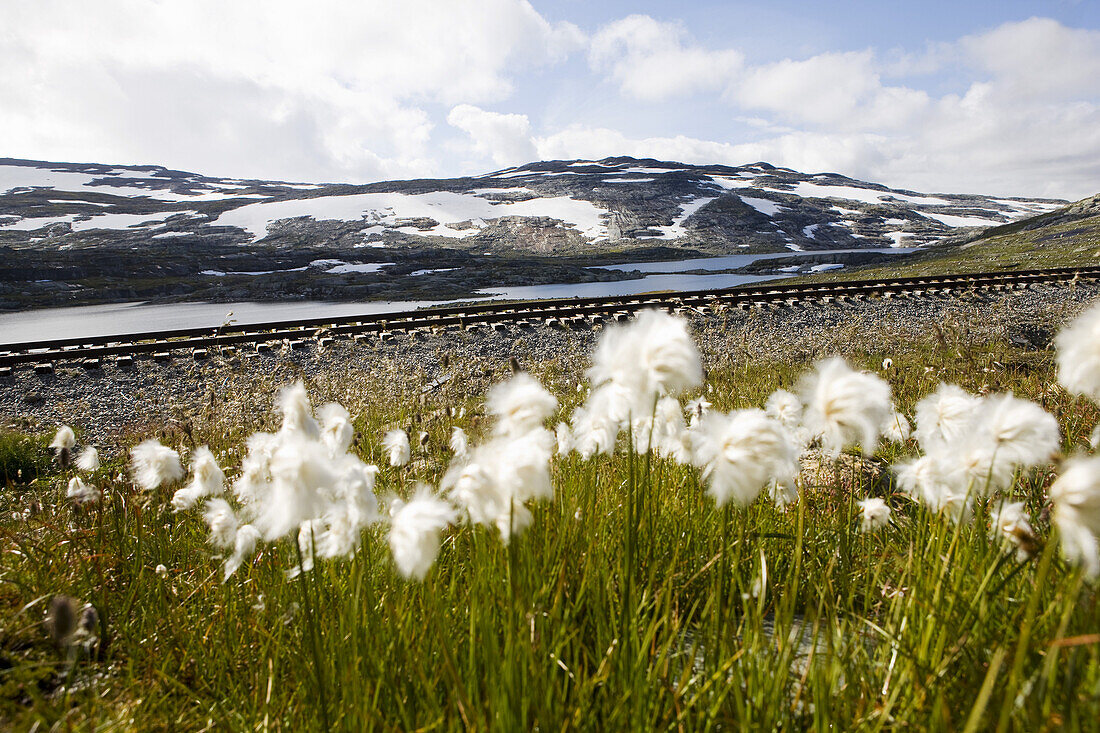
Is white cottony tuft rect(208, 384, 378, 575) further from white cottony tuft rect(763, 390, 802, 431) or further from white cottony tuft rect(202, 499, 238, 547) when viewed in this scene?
white cottony tuft rect(763, 390, 802, 431)

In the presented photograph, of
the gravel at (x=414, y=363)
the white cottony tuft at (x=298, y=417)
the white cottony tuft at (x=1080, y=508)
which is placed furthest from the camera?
the gravel at (x=414, y=363)

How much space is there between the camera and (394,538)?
155cm

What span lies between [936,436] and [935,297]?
1865cm

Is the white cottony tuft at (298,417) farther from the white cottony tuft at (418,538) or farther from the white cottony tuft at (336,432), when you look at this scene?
the white cottony tuft at (418,538)

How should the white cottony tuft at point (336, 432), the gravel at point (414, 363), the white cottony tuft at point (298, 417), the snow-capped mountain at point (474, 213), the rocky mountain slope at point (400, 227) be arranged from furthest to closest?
the snow-capped mountain at point (474, 213)
the rocky mountain slope at point (400, 227)
the gravel at point (414, 363)
the white cottony tuft at point (336, 432)
the white cottony tuft at point (298, 417)

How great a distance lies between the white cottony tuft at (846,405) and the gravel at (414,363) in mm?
5098

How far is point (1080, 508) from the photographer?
3.68ft

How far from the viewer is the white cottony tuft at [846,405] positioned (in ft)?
5.31

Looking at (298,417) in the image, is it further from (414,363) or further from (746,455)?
(414,363)

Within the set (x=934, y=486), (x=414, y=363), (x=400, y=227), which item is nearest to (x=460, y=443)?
(x=934, y=486)

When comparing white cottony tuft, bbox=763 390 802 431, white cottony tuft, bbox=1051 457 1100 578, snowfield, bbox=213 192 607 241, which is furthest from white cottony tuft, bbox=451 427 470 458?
snowfield, bbox=213 192 607 241

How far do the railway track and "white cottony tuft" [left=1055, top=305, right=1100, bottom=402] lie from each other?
33.6 feet

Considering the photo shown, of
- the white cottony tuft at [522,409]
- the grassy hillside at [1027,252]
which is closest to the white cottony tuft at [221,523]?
the white cottony tuft at [522,409]

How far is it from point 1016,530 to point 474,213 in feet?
339
